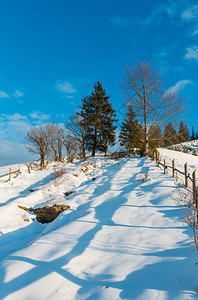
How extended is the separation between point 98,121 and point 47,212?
71.4ft

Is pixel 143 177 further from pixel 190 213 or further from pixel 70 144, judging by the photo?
pixel 70 144

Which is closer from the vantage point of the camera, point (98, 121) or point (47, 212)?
point (47, 212)

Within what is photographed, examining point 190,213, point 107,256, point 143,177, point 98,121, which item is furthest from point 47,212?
point 98,121

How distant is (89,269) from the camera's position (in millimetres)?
3107

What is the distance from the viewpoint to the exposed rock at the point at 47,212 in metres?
7.16

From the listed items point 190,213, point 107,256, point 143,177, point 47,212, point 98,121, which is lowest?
point 47,212

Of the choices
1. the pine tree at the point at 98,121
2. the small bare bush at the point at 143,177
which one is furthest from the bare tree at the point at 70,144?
the small bare bush at the point at 143,177

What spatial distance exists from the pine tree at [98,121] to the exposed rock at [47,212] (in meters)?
19.9

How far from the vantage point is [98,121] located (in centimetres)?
2775

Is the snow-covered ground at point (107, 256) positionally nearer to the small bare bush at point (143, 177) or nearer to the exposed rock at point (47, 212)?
the exposed rock at point (47, 212)

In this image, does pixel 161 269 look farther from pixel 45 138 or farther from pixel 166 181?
pixel 45 138

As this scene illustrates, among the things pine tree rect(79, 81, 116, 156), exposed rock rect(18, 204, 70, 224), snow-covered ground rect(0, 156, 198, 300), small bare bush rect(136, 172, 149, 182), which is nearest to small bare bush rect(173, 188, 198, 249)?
snow-covered ground rect(0, 156, 198, 300)

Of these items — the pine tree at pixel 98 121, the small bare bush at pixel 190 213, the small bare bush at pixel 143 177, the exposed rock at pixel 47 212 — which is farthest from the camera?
the pine tree at pixel 98 121

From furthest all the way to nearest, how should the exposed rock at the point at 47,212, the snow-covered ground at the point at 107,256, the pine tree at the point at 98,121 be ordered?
the pine tree at the point at 98,121 → the exposed rock at the point at 47,212 → the snow-covered ground at the point at 107,256
